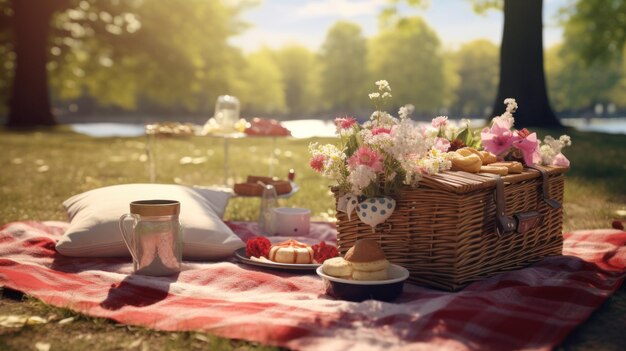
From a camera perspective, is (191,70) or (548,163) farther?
(191,70)

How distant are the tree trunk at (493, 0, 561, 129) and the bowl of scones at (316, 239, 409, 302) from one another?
873cm

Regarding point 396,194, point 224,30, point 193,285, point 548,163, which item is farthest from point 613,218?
point 224,30

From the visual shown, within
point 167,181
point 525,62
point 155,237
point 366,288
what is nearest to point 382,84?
point 366,288

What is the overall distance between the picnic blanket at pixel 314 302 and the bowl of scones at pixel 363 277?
0.33ft

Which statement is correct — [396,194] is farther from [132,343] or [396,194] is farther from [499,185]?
[132,343]

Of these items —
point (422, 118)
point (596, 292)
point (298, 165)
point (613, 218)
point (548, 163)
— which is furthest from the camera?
point (422, 118)

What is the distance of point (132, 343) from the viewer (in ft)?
8.91

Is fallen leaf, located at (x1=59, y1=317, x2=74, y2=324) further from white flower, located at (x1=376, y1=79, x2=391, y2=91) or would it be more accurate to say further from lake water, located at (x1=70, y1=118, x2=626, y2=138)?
lake water, located at (x1=70, y1=118, x2=626, y2=138)

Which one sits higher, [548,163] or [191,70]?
[191,70]

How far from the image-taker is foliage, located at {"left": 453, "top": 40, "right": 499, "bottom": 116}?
64312mm

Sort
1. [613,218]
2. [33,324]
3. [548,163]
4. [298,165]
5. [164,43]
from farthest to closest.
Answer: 1. [164,43]
2. [298,165]
3. [613,218]
4. [548,163]
5. [33,324]

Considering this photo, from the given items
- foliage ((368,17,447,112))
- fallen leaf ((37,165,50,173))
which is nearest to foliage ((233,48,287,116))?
foliage ((368,17,447,112))

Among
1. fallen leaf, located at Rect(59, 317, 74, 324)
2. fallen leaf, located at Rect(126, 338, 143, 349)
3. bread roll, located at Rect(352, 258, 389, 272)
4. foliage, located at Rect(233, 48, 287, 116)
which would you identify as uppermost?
foliage, located at Rect(233, 48, 287, 116)

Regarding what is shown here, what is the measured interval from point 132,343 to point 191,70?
2211 cm
